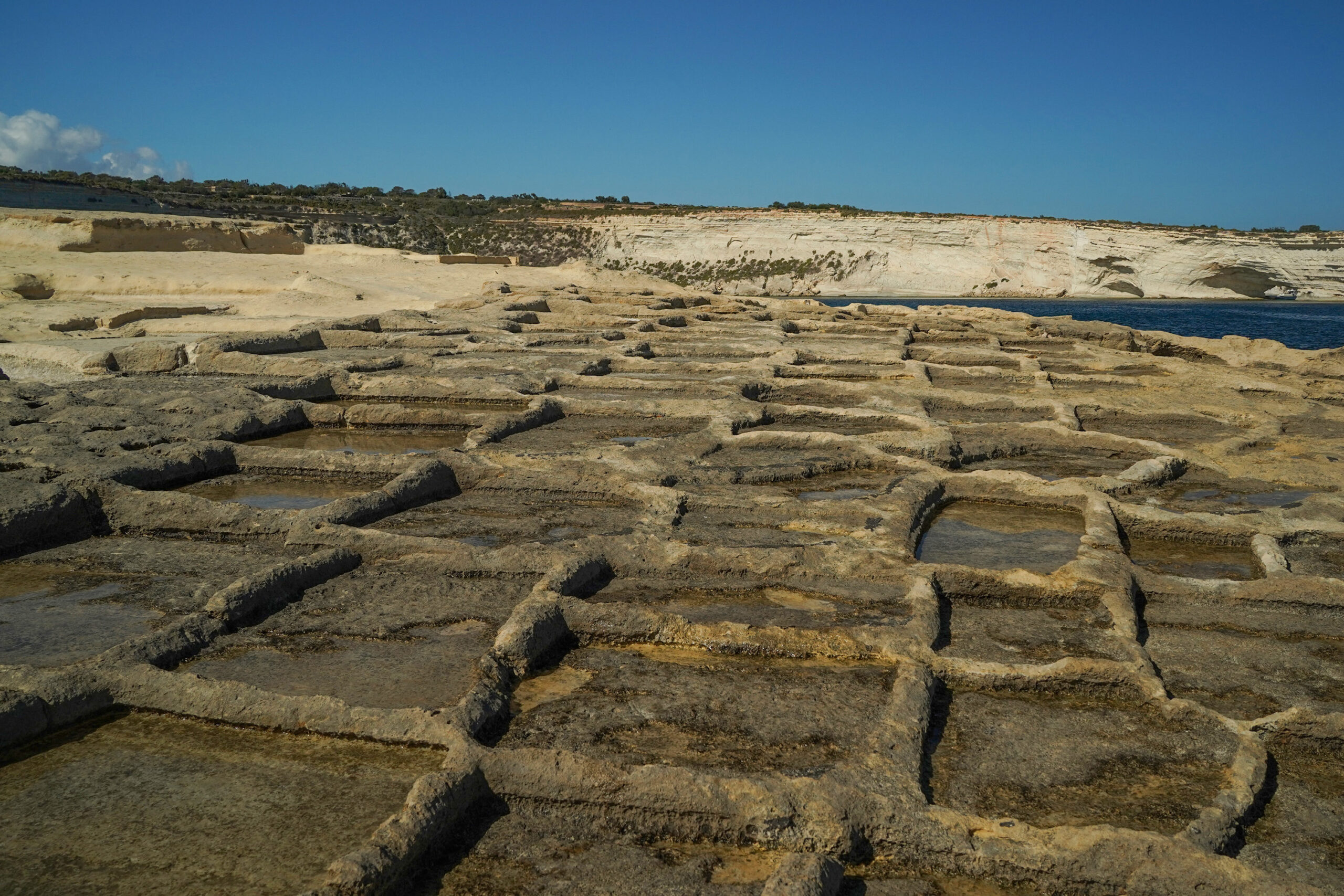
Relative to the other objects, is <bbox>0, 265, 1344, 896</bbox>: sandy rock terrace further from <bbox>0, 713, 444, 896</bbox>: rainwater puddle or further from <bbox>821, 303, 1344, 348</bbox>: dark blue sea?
<bbox>821, 303, 1344, 348</bbox>: dark blue sea

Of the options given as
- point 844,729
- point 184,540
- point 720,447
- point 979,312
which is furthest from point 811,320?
point 844,729

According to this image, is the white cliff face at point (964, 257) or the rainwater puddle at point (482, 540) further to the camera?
the white cliff face at point (964, 257)

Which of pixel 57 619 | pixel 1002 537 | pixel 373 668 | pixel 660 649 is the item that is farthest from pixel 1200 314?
pixel 57 619

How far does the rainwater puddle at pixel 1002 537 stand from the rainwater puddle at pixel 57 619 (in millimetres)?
3678

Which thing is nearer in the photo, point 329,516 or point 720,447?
point 329,516

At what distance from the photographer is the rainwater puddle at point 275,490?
6344 millimetres

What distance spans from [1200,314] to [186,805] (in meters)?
47.5

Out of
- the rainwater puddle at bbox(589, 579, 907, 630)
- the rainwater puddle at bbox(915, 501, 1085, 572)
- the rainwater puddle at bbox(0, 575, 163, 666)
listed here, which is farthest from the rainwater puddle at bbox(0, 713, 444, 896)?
the rainwater puddle at bbox(915, 501, 1085, 572)

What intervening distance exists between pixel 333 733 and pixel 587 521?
8.73ft

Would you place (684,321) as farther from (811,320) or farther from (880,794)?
(880,794)

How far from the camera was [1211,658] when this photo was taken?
415cm

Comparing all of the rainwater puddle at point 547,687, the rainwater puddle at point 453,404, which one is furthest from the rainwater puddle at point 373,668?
the rainwater puddle at point 453,404

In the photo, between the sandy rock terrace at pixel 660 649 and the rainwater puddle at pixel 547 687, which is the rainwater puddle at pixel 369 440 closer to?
the sandy rock terrace at pixel 660 649

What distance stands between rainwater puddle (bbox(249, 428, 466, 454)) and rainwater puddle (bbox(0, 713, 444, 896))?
14.2 ft
